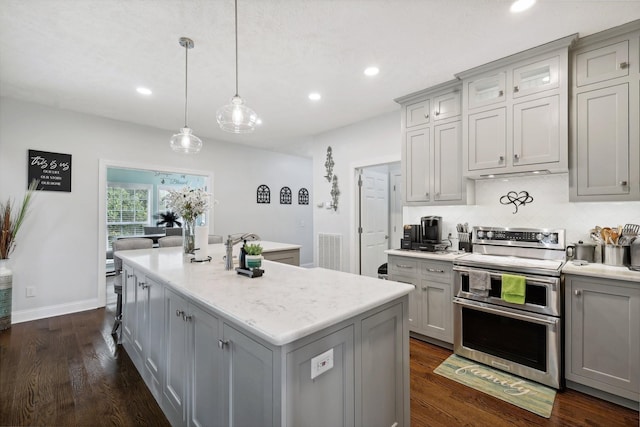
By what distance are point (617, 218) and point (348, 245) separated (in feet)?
10.00

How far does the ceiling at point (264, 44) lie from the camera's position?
78.5 inches

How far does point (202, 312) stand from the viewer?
1.50 meters

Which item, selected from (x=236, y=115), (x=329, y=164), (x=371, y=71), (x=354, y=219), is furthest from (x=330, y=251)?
(x=236, y=115)

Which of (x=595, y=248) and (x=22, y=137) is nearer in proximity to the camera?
(x=595, y=248)

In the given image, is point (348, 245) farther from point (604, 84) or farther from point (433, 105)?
point (604, 84)

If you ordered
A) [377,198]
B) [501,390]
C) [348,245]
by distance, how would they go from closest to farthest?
[501,390]
[348,245]
[377,198]

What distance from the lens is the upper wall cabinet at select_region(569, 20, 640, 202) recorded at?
215 centimetres

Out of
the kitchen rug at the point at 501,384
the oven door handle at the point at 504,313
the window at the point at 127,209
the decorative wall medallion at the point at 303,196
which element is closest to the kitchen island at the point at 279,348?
the kitchen rug at the point at 501,384

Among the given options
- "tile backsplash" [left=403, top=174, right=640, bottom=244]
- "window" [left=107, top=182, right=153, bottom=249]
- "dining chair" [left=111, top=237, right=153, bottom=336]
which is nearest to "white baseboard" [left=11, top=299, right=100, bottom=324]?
"dining chair" [left=111, top=237, right=153, bottom=336]

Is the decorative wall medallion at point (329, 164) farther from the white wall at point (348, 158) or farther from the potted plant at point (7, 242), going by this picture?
the potted plant at point (7, 242)

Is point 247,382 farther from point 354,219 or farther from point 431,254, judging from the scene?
point 354,219

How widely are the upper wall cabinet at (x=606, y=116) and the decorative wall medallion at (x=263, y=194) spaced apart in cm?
509

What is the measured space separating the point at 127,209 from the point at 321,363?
8785 millimetres

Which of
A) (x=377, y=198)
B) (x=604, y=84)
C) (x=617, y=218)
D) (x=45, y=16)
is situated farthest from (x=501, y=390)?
(x=45, y=16)
